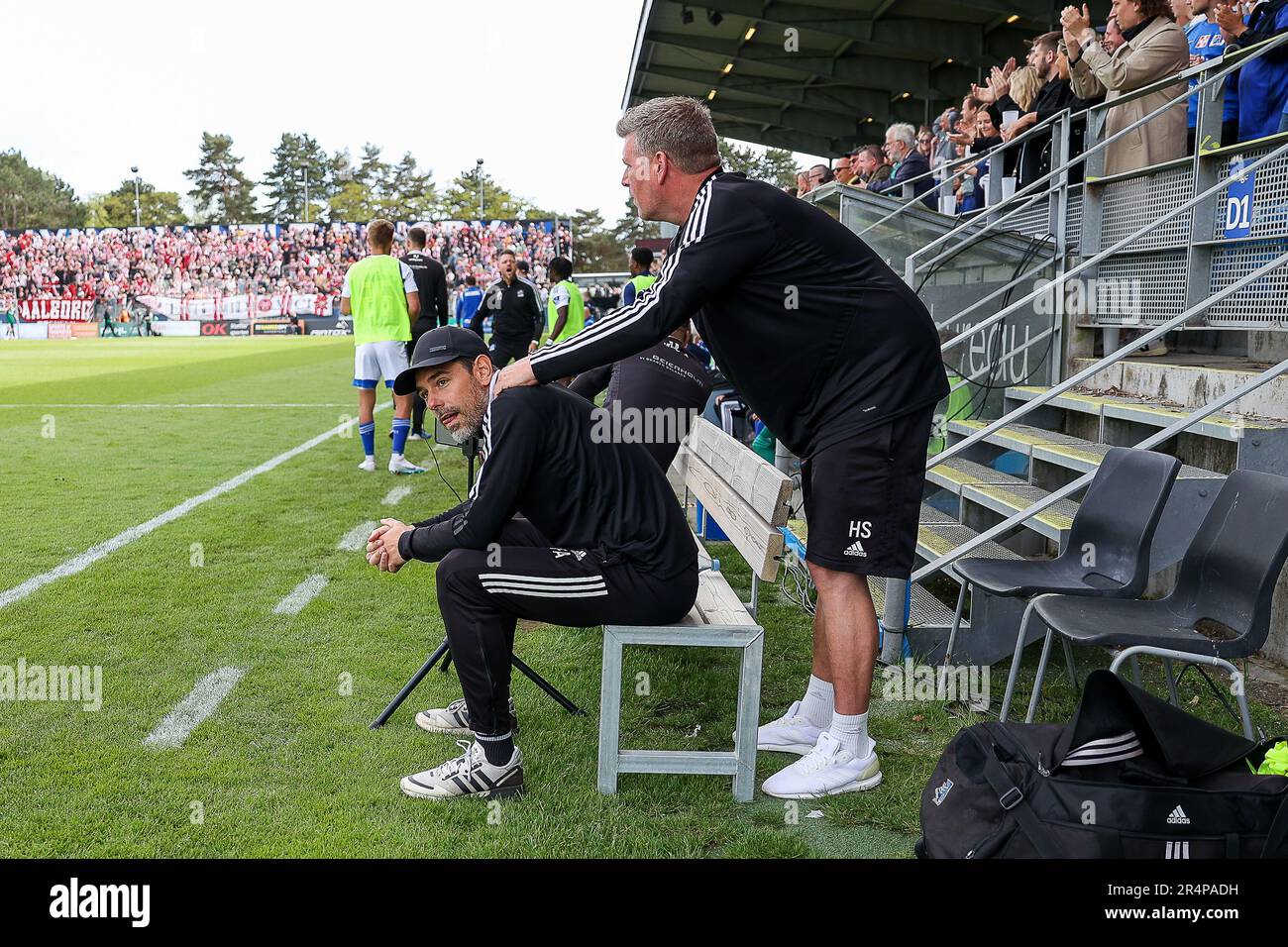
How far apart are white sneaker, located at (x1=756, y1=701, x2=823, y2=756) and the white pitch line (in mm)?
2562

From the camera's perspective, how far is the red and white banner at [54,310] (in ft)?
157

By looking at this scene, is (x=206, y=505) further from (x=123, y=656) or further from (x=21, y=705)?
(x=21, y=705)

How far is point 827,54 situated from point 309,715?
17.7m

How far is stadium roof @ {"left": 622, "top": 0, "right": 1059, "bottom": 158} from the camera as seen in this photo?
1575 centimetres

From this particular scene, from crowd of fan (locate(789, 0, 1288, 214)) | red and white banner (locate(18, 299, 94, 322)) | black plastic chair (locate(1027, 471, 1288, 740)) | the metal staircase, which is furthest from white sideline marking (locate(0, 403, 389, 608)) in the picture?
red and white banner (locate(18, 299, 94, 322))

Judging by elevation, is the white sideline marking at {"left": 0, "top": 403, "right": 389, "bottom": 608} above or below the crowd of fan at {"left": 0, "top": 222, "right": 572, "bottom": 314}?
below

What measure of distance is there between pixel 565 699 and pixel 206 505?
471 cm

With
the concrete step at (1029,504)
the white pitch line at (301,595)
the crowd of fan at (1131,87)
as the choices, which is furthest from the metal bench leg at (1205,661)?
the white pitch line at (301,595)

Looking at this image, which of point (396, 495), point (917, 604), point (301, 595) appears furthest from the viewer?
point (396, 495)

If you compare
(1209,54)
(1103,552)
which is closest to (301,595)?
(1103,552)

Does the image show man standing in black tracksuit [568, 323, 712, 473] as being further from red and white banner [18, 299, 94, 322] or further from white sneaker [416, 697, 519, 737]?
red and white banner [18, 299, 94, 322]

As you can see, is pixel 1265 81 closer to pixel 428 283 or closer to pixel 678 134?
pixel 678 134

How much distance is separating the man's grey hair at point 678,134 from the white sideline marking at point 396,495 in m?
5.03

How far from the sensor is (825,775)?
11.1ft
